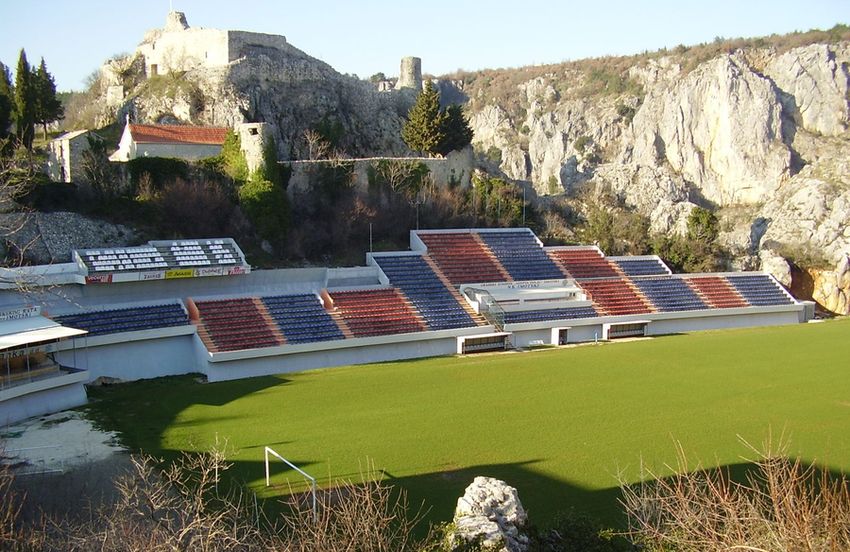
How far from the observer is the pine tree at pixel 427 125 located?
4009 centimetres

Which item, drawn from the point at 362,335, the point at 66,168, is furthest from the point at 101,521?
the point at 66,168

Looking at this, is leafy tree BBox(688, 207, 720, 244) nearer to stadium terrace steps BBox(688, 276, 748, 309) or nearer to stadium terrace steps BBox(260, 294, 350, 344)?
stadium terrace steps BBox(688, 276, 748, 309)

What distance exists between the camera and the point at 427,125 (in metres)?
40.1

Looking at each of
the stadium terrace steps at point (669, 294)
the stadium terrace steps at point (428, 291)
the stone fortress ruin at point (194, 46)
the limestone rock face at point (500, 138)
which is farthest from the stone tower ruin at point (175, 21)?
the limestone rock face at point (500, 138)

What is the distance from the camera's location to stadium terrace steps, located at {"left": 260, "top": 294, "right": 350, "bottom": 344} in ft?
86.4

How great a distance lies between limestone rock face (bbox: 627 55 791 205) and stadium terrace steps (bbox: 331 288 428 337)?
39.2 metres

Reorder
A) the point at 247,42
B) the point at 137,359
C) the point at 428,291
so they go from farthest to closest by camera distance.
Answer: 1. the point at 247,42
2. the point at 428,291
3. the point at 137,359

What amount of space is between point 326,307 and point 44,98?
19.1 m

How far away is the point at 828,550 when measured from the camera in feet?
22.6

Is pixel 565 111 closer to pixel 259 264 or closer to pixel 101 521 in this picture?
pixel 259 264

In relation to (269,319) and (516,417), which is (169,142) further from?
(516,417)

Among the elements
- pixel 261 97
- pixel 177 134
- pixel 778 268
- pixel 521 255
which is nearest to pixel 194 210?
pixel 177 134

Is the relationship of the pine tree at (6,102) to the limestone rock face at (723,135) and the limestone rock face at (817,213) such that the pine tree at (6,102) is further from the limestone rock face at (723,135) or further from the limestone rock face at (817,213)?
the limestone rock face at (723,135)

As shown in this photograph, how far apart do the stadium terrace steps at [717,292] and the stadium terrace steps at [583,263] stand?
4.08 metres
